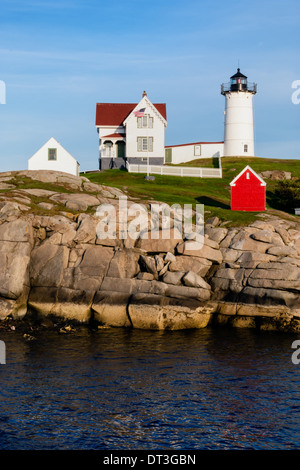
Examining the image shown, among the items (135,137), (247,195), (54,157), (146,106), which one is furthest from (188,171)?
(247,195)

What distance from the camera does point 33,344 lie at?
29625 mm

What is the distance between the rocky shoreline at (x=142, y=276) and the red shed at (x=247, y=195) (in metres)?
7.85

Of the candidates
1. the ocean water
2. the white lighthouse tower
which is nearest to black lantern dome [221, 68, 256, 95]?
the white lighthouse tower

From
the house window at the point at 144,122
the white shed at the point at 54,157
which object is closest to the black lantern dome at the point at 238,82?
the house window at the point at 144,122

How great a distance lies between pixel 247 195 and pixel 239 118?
32.8 metres

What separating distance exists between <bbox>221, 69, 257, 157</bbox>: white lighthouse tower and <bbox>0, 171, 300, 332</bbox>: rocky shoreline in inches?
A: 1562

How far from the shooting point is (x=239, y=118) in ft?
254

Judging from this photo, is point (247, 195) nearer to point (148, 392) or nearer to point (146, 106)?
point (146, 106)

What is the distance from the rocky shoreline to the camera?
33844 millimetres

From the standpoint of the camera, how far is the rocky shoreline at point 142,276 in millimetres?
33844

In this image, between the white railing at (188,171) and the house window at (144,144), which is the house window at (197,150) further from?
the white railing at (188,171)

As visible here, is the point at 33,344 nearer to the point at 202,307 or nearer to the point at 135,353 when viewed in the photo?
the point at 135,353

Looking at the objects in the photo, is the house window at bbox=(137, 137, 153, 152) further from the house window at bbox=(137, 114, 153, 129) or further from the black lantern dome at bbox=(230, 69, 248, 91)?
the black lantern dome at bbox=(230, 69, 248, 91)
